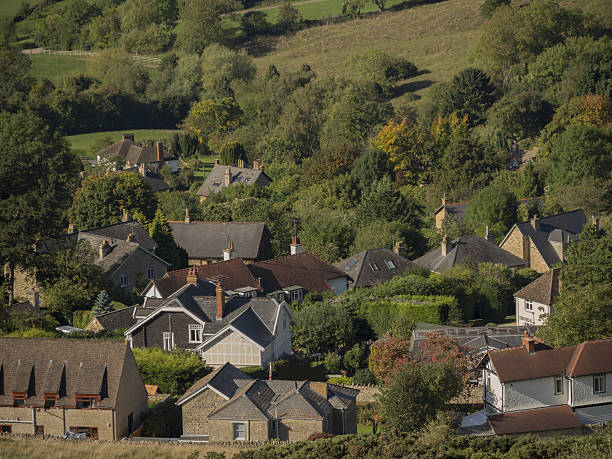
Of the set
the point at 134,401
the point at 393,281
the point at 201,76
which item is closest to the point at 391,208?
the point at 393,281

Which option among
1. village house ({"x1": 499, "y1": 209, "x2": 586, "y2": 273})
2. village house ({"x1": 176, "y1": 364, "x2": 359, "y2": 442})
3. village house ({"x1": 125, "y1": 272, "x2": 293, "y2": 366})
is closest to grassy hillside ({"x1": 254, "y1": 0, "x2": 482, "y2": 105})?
village house ({"x1": 499, "y1": 209, "x2": 586, "y2": 273})

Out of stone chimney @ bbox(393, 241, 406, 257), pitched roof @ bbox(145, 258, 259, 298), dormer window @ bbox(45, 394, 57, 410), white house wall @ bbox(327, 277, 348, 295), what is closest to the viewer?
dormer window @ bbox(45, 394, 57, 410)

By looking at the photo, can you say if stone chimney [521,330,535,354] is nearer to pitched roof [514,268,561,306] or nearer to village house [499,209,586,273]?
pitched roof [514,268,561,306]

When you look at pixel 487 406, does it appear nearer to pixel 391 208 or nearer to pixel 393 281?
pixel 393 281

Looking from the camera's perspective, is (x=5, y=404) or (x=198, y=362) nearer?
(x=5, y=404)

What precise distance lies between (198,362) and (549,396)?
1483cm

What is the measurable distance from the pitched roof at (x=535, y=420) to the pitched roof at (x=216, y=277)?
18.5 metres

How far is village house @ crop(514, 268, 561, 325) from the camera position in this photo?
5619 cm

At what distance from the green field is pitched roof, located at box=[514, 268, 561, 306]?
6013 cm

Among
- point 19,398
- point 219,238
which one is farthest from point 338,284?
point 19,398

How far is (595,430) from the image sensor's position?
40031 millimetres

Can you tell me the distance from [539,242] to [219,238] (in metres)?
20.9

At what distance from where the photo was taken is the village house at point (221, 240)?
6694 cm

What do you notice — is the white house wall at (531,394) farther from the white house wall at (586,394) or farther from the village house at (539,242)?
the village house at (539,242)
